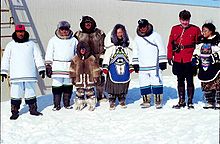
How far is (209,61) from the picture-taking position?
6.68 meters

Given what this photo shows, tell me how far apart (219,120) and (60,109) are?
2800 millimetres

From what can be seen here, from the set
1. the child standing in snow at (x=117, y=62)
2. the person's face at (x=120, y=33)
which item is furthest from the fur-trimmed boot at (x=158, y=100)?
the person's face at (x=120, y=33)

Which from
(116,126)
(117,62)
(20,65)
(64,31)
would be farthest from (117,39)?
(20,65)

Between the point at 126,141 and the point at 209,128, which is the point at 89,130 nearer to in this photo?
the point at 126,141

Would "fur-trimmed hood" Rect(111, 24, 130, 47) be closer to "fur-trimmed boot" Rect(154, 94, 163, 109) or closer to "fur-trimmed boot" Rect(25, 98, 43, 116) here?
"fur-trimmed boot" Rect(154, 94, 163, 109)

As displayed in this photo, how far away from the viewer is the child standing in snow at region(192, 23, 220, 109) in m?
6.66

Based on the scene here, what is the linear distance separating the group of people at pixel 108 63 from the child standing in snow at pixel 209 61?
0.05 feet

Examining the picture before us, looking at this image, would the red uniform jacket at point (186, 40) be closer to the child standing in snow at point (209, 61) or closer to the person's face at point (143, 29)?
the child standing in snow at point (209, 61)

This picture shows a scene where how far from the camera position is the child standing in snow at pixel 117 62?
715 centimetres

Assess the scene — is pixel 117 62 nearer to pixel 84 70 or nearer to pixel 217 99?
pixel 84 70

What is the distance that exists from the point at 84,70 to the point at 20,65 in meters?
1.06

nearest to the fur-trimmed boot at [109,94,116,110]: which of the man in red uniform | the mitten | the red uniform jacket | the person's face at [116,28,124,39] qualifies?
the person's face at [116,28,124,39]

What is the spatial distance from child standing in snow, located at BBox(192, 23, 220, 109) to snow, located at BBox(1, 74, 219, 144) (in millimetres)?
327

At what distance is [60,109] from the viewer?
7.47 metres
